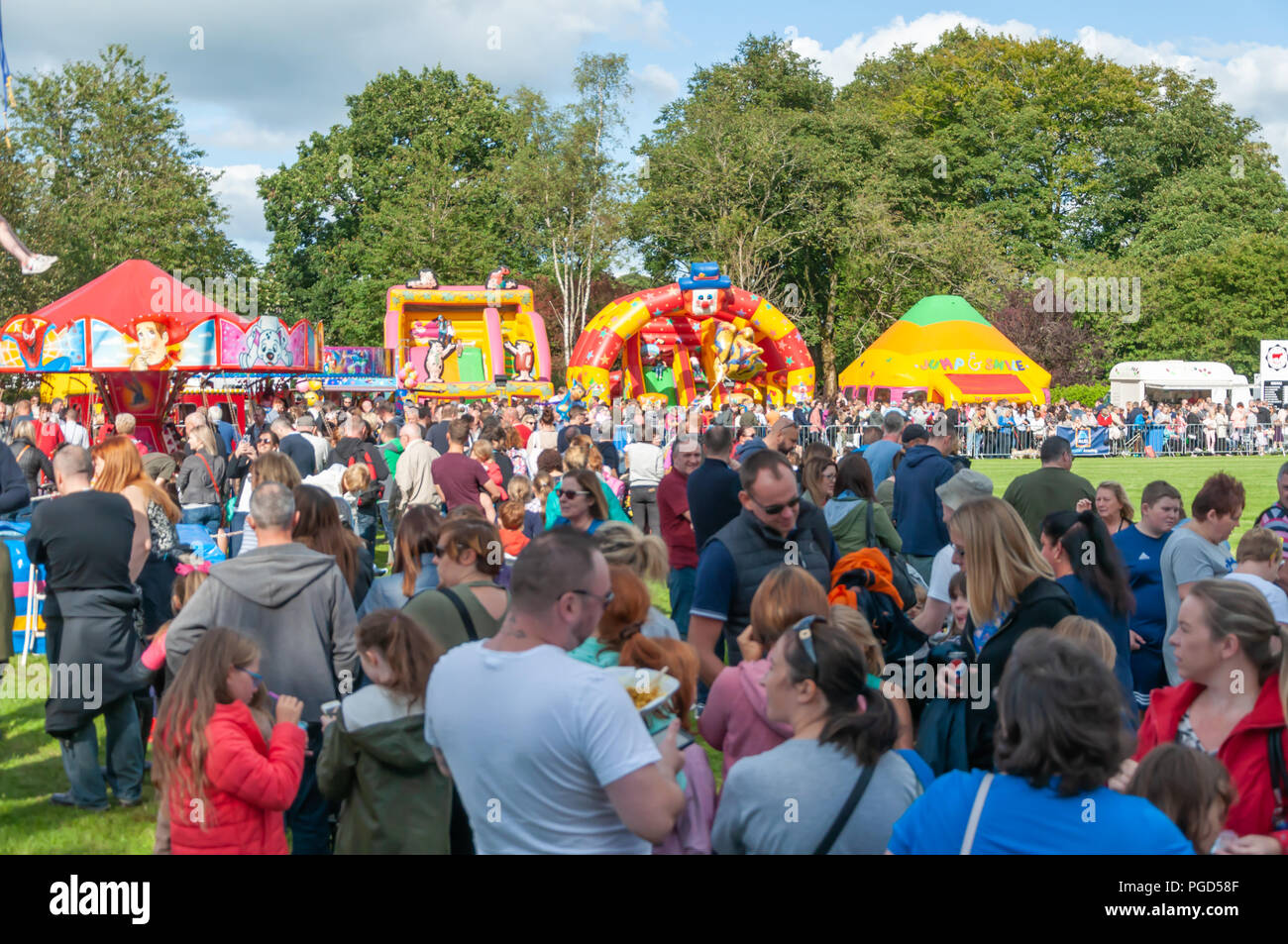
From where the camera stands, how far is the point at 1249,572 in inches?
200

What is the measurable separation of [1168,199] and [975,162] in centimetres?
770

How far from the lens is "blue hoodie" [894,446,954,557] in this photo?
789 cm

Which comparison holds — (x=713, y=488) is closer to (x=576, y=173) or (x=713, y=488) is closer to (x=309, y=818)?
Answer: (x=309, y=818)

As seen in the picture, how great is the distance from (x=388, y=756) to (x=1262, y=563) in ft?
12.0

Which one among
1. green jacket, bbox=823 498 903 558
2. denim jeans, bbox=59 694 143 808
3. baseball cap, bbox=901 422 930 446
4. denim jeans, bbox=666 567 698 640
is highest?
baseball cap, bbox=901 422 930 446

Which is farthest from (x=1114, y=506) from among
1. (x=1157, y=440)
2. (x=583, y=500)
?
(x=1157, y=440)

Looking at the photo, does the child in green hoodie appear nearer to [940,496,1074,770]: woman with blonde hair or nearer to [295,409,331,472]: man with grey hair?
[940,496,1074,770]: woman with blonde hair

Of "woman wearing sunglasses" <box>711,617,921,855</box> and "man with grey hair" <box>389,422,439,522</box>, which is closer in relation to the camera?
"woman wearing sunglasses" <box>711,617,921,855</box>

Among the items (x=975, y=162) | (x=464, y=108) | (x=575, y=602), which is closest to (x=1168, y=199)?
(x=975, y=162)

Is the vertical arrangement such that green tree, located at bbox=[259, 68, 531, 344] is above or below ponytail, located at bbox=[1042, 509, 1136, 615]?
above

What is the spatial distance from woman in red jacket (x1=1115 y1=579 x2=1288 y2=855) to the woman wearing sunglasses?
3.09 ft

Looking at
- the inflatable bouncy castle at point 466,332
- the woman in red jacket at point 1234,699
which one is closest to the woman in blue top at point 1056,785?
the woman in red jacket at point 1234,699

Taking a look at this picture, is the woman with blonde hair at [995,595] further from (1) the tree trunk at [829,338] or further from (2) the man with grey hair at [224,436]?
(1) the tree trunk at [829,338]

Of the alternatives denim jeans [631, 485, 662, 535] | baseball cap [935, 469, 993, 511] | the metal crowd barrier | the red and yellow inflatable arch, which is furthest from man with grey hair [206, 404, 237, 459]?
the metal crowd barrier
